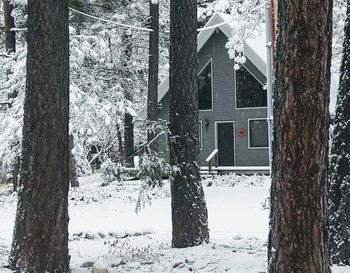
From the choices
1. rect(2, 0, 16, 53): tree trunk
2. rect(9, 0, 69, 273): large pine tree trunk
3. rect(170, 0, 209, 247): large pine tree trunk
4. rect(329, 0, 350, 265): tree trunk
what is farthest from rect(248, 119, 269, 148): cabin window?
rect(9, 0, 69, 273): large pine tree trunk

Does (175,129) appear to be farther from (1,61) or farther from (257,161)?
(257,161)

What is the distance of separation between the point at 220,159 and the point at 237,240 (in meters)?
14.7

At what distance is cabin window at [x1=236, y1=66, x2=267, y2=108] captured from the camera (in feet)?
73.4

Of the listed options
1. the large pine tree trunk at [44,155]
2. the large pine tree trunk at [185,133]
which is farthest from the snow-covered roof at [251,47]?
the large pine tree trunk at [44,155]

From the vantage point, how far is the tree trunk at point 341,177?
591cm

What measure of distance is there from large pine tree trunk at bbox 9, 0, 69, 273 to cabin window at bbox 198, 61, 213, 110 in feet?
58.1

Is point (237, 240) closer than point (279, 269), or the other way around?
point (279, 269)

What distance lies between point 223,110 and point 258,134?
1919mm

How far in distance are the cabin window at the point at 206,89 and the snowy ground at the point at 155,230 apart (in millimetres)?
4317

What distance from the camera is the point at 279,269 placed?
12.9 ft

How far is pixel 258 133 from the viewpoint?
22469mm

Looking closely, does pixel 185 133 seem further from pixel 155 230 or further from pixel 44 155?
pixel 155 230

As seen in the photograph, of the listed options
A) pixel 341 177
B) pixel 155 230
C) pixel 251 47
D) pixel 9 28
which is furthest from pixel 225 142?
pixel 341 177

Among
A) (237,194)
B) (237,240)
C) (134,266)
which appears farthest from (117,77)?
(134,266)
